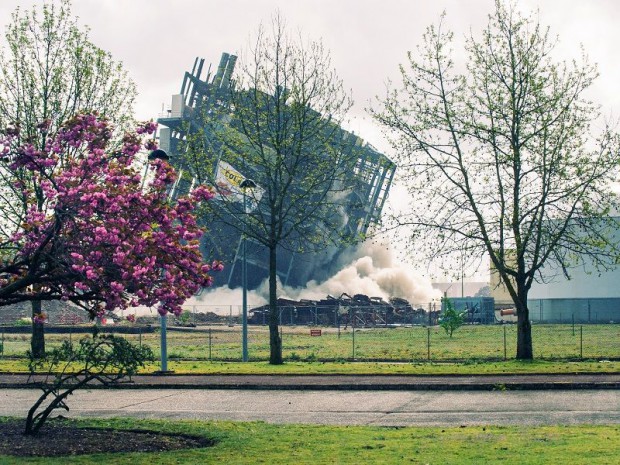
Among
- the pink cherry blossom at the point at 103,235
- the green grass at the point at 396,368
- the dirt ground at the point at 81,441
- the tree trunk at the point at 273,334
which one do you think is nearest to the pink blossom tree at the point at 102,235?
the pink cherry blossom at the point at 103,235

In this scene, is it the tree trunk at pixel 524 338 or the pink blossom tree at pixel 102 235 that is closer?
the pink blossom tree at pixel 102 235

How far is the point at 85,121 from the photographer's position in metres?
13.8

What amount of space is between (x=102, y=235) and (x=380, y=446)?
4573mm

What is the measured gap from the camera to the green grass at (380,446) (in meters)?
10.3

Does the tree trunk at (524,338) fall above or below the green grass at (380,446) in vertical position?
above

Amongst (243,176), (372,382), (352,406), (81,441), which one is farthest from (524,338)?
(243,176)

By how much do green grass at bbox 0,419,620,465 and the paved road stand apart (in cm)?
195

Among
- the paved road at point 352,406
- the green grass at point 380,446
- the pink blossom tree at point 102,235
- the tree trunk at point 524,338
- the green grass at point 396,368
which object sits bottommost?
the paved road at point 352,406

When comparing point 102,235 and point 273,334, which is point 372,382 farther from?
point 102,235

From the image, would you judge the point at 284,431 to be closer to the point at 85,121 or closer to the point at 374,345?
the point at 85,121

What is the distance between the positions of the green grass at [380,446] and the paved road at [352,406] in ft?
6.41

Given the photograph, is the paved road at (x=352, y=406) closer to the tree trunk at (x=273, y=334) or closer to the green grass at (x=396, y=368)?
the green grass at (x=396, y=368)

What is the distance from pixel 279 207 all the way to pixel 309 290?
72700 millimetres

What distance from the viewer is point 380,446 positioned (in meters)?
11.5
